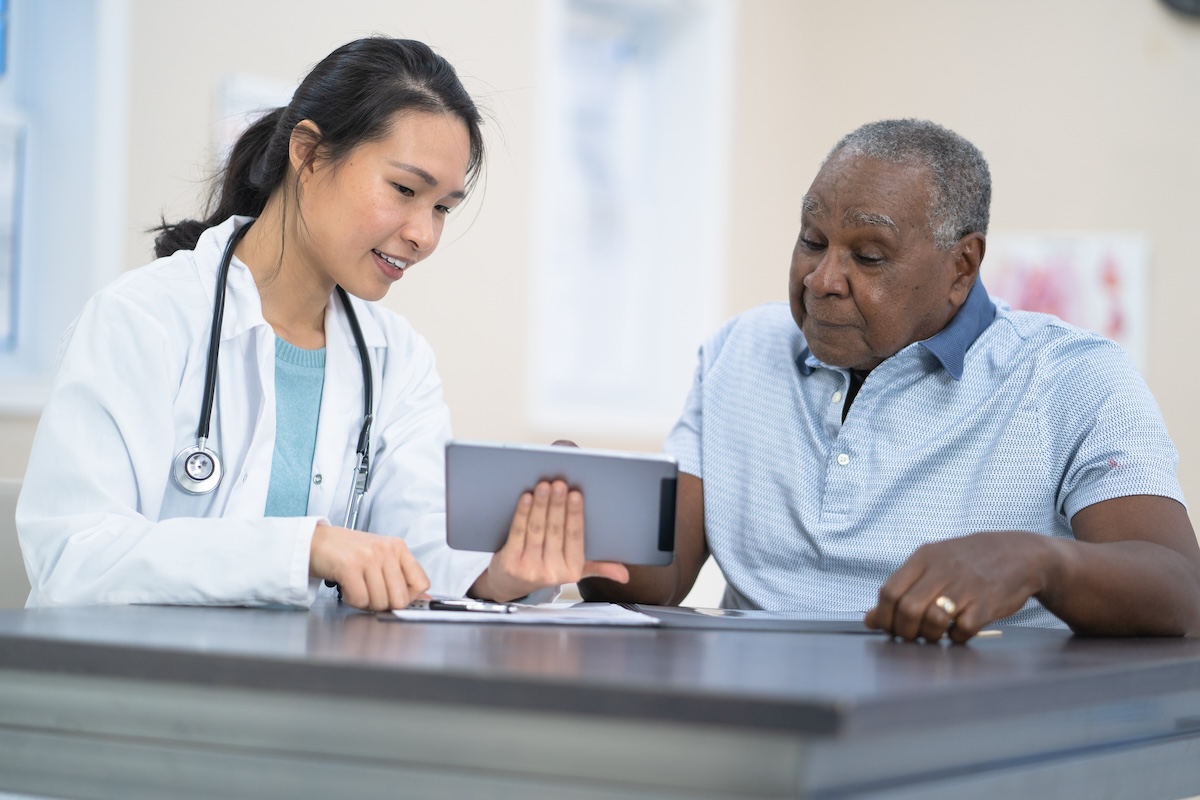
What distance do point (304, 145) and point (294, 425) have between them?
38 cm

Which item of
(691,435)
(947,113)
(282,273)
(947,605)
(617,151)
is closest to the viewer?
(947,605)

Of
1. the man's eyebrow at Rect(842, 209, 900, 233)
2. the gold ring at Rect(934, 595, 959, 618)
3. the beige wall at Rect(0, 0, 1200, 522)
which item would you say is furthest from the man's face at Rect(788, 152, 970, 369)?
the beige wall at Rect(0, 0, 1200, 522)

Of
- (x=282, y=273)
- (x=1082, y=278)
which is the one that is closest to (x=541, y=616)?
(x=282, y=273)

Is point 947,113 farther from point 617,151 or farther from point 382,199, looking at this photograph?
point 382,199

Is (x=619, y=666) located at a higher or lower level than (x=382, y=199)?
lower

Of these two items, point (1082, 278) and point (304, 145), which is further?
point (1082, 278)

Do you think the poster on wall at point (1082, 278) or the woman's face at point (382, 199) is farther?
the poster on wall at point (1082, 278)

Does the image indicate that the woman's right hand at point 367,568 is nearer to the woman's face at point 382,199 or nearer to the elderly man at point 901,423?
the elderly man at point 901,423

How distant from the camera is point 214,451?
1500 millimetres

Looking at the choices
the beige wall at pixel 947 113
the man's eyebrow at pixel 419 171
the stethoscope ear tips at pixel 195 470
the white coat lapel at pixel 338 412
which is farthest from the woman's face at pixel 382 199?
the beige wall at pixel 947 113

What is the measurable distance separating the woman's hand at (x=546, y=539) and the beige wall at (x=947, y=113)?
1948 mm

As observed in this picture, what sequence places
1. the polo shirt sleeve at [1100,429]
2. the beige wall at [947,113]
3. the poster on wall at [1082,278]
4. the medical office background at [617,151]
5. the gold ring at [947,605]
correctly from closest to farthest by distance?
the gold ring at [947,605] → the polo shirt sleeve at [1100,429] → the medical office background at [617,151] → the beige wall at [947,113] → the poster on wall at [1082,278]

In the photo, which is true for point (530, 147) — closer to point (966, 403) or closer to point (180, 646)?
point (966, 403)

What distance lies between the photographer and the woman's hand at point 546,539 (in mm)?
1210
